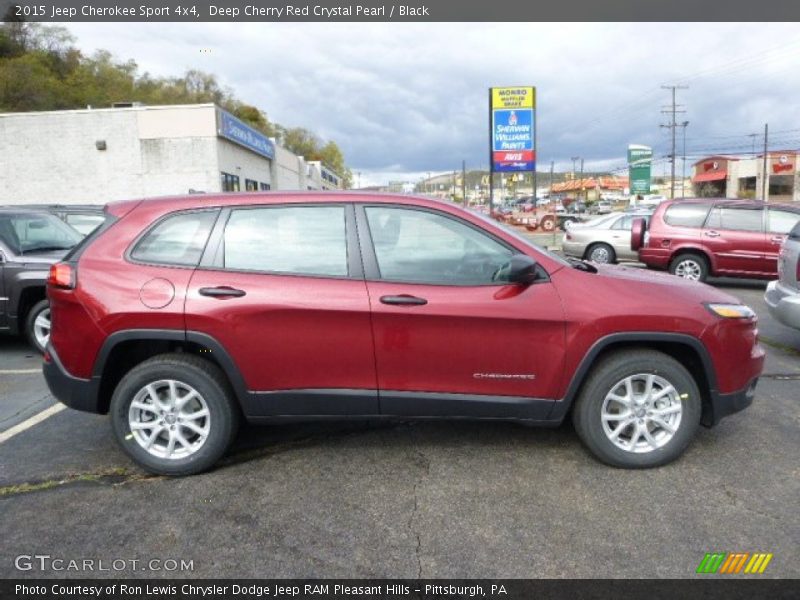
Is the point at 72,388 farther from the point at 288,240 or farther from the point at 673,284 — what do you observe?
the point at 673,284

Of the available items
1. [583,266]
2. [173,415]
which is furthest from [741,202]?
[173,415]

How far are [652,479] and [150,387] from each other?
3000 millimetres

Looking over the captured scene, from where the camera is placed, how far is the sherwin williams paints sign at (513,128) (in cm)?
1825

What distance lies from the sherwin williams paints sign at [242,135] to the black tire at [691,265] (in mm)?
22565

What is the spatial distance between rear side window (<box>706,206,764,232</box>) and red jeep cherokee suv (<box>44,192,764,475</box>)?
26.0ft

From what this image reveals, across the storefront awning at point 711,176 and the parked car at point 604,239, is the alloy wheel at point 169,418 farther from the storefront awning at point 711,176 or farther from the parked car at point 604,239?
the storefront awning at point 711,176

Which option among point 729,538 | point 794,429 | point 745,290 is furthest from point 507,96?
point 729,538

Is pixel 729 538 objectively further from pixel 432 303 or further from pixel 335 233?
pixel 335 233

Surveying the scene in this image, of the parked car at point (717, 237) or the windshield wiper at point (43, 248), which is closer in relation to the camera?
the windshield wiper at point (43, 248)

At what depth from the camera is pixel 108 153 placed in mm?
26094

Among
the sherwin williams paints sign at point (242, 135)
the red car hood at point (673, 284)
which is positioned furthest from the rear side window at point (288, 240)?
the sherwin williams paints sign at point (242, 135)

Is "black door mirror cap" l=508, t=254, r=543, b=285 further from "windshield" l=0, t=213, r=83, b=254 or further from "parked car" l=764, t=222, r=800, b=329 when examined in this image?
"windshield" l=0, t=213, r=83, b=254

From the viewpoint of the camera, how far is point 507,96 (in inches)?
720

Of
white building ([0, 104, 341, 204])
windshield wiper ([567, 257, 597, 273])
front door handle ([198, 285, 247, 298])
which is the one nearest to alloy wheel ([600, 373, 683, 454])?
windshield wiper ([567, 257, 597, 273])
